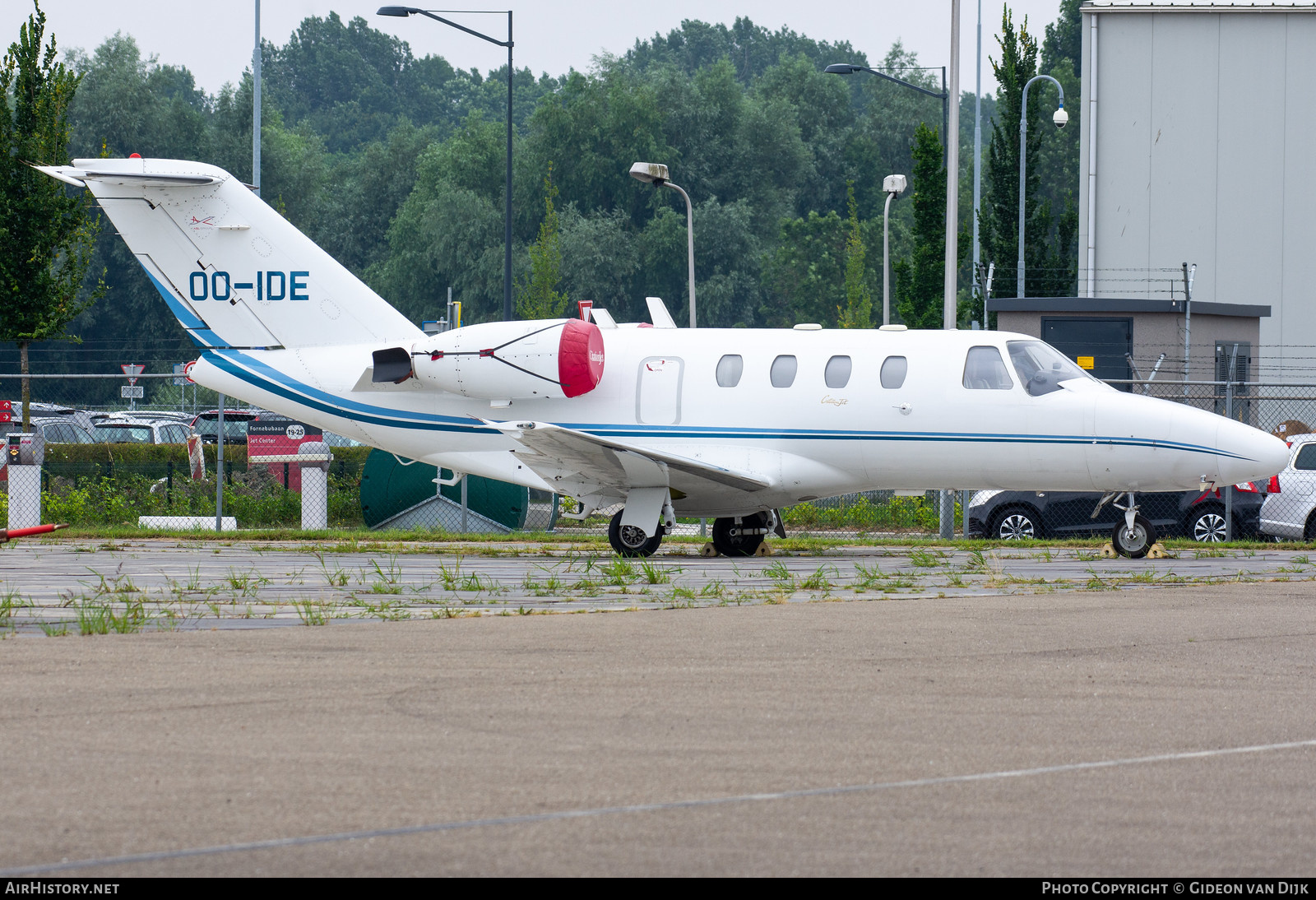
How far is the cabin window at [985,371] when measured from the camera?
58.5ft

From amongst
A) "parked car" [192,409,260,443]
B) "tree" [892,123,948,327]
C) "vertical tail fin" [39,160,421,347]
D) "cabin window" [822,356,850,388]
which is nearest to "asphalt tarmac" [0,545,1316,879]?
"cabin window" [822,356,850,388]

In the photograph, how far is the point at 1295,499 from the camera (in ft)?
74.1

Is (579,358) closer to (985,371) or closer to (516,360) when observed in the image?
(516,360)

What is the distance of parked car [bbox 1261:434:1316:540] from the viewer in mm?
22500

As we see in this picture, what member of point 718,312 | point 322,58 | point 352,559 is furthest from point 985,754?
point 322,58

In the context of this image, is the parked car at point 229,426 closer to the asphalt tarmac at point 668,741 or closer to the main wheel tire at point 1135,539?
the main wheel tire at point 1135,539

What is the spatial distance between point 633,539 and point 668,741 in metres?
11.2

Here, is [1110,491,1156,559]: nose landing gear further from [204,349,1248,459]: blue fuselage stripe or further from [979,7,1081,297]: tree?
[979,7,1081,297]: tree

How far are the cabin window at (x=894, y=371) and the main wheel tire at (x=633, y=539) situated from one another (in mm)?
3098

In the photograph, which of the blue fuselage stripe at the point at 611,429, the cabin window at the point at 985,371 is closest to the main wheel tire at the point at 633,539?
the blue fuselage stripe at the point at 611,429

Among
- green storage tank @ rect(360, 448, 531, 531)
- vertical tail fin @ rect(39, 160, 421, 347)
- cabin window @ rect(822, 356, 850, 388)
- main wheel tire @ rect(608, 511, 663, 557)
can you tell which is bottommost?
main wheel tire @ rect(608, 511, 663, 557)

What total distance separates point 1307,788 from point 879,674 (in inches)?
116

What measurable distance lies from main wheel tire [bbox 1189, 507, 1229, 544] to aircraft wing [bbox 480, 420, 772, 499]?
788cm
